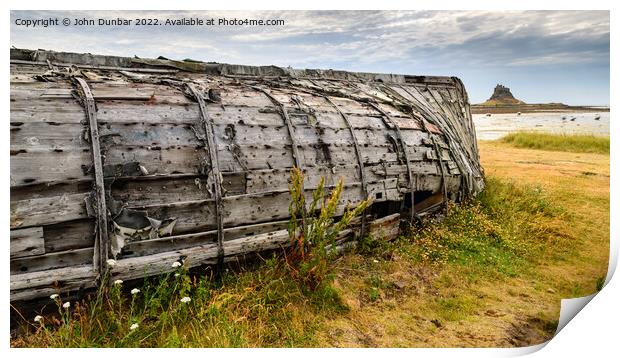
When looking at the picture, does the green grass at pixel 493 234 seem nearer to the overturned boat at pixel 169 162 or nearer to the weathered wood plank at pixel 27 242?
the overturned boat at pixel 169 162

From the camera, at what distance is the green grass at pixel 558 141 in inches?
658

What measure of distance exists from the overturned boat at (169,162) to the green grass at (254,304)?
294mm

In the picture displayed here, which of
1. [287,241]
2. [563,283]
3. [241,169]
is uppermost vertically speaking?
[241,169]

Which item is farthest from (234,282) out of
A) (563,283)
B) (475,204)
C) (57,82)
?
(475,204)

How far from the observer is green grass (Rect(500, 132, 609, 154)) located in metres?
16.7

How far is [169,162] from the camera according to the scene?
183 inches

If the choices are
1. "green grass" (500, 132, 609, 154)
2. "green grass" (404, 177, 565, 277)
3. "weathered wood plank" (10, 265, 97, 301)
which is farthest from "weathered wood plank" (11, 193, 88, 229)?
"green grass" (500, 132, 609, 154)

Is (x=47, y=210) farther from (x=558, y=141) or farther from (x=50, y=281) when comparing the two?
(x=558, y=141)

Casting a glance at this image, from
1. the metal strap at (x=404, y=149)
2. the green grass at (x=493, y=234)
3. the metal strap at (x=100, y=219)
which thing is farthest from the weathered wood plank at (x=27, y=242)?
the metal strap at (x=404, y=149)

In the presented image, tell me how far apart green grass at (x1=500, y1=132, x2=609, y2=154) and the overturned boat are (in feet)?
39.3

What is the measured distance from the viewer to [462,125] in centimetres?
1081

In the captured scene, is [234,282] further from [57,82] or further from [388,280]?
[57,82]

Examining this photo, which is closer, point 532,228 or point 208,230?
point 208,230
